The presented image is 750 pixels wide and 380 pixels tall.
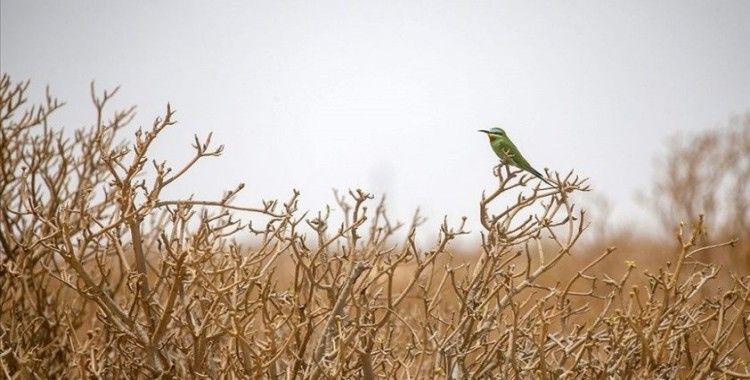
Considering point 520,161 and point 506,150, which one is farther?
point 506,150

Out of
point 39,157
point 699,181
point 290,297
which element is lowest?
point 290,297

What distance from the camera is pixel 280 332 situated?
11.1ft

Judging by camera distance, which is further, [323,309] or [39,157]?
[39,157]

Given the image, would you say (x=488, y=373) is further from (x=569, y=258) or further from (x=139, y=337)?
(x=569, y=258)

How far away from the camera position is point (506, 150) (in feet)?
9.63

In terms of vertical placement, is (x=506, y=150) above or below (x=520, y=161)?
above

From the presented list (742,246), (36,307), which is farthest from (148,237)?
(742,246)

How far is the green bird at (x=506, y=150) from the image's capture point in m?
2.68

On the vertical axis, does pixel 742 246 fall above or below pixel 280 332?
above

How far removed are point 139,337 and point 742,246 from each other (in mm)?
10108

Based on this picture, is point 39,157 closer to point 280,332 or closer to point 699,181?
point 280,332

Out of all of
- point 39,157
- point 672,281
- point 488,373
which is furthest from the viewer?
point 39,157

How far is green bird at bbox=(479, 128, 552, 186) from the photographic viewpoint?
8.81 feet

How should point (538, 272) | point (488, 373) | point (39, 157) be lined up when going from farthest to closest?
point (39, 157), point (488, 373), point (538, 272)
